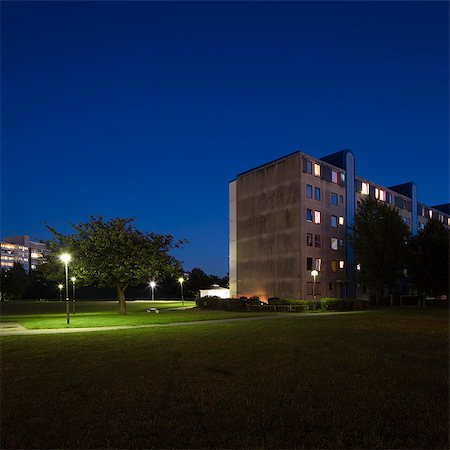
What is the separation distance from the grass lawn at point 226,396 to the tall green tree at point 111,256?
17.8 m

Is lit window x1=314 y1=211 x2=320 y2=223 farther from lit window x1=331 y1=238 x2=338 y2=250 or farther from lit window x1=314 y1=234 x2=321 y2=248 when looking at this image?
lit window x1=331 y1=238 x2=338 y2=250

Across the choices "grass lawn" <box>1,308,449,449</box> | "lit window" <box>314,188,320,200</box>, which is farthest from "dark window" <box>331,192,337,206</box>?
"grass lawn" <box>1,308,449,449</box>

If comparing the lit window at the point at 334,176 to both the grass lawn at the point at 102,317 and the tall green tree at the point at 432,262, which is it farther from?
the grass lawn at the point at 102,317

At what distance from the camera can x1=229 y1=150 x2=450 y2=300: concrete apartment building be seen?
51500 mm

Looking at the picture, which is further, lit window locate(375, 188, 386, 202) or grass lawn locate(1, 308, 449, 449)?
lit window locate(375, 188, 386, 202)

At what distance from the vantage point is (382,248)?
46750 millimetres

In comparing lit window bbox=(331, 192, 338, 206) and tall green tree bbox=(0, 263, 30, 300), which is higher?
lit window bbox=(331, 192, 338, 206)

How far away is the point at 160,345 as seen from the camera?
48.9 ft

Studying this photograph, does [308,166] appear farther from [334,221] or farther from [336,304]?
[336,304]

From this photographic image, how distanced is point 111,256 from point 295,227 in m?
26.5

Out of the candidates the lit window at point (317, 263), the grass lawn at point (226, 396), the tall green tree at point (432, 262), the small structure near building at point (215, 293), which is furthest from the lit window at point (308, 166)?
the grass lawn at point (226, 396)

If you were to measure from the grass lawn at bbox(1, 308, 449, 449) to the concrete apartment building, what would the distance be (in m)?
37.3

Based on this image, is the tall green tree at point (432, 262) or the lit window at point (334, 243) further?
the lit window at point (334, 243)

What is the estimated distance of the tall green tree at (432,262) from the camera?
43594 millimetres
